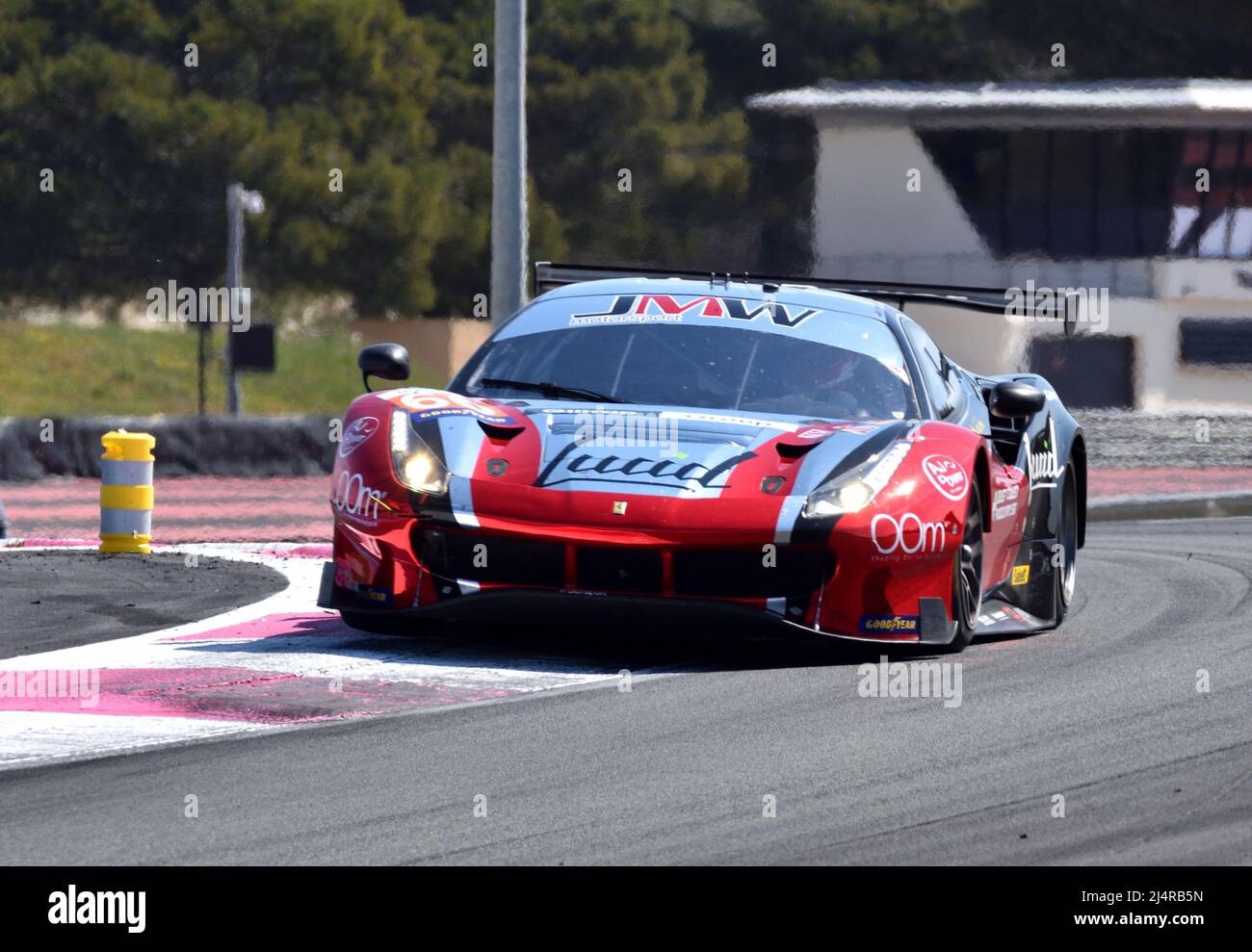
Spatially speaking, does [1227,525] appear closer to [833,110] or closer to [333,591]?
[333,591]

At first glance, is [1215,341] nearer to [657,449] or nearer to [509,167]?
[509,167]

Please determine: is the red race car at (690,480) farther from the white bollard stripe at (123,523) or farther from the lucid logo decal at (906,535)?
the white bollard stripe at (123,523)

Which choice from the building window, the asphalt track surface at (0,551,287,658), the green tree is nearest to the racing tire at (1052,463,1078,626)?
the asphalt track surface at (0,551,287,658)

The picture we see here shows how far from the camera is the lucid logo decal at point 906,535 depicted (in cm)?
680

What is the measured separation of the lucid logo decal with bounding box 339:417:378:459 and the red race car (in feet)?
0.03

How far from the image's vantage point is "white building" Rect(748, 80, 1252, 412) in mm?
39156

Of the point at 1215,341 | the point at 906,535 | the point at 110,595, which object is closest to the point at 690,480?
the point at 906,535

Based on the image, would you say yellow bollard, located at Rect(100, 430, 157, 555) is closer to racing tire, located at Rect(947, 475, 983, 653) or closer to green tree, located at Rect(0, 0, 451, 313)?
racing tire, located at Rect(947, 475, 983, 653)

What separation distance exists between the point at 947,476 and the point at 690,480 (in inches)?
34.8

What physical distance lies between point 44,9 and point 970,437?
39.8 metres

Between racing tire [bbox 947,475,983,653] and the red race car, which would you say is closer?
the red race car

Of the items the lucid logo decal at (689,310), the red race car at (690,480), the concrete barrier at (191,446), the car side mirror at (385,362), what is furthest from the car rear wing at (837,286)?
the concrete barrier at (191,446)

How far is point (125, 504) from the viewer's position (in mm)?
12039
